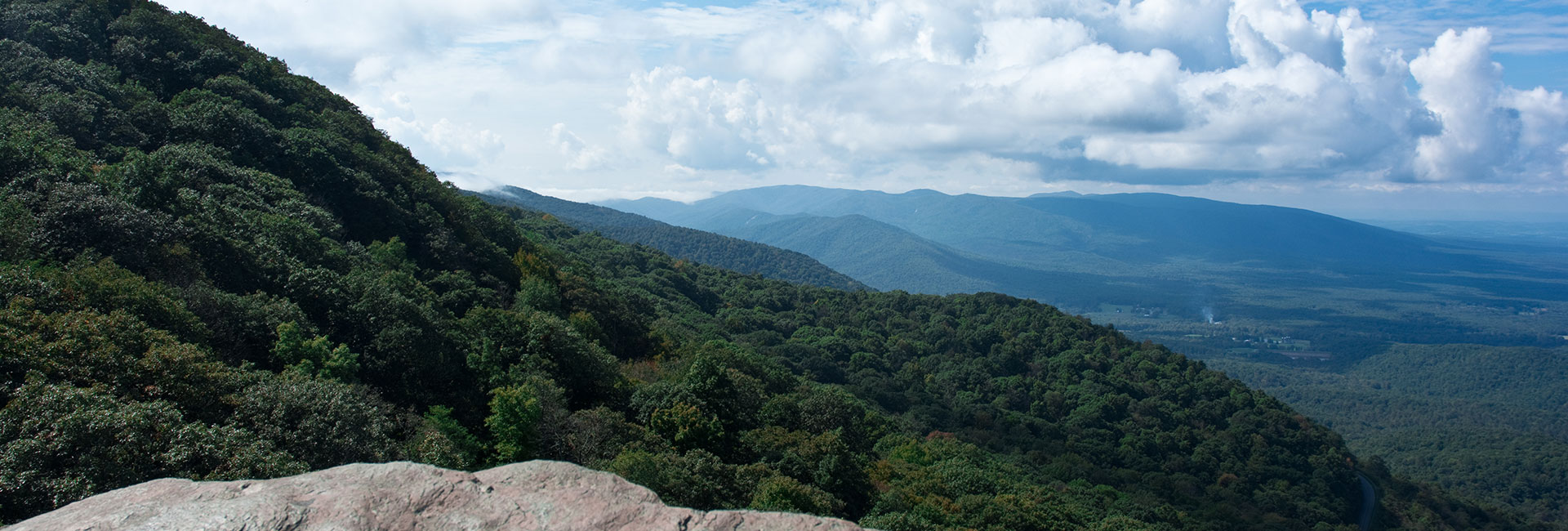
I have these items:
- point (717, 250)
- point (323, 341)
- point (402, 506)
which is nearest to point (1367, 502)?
point (323, 341)

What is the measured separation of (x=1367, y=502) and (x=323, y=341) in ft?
264

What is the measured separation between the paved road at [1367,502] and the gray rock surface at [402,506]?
74.4 m

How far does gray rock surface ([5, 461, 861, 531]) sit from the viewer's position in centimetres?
662

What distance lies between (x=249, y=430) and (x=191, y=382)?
8.03ft

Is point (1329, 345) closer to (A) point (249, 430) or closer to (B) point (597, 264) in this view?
(B) point (597, 264)

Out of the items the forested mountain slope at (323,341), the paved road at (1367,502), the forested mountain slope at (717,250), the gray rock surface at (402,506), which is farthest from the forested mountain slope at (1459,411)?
the gray rock surface at (402,506)

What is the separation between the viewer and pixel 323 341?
20.4m

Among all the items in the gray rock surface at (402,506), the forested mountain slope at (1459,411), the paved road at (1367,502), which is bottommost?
the forested mountain slope at (1459,411)

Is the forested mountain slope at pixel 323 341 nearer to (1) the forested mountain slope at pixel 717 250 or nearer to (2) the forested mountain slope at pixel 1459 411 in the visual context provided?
(2) the forested mountain slope at pixel 1459 411

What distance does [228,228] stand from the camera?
25.1 m

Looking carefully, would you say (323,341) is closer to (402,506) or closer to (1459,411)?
(402,506)

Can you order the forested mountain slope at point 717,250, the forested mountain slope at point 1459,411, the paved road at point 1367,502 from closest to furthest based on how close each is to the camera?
the paved road at point 1367,502, the forested mountain slope at point 1459,411, the forested mountain slope at point 717,250

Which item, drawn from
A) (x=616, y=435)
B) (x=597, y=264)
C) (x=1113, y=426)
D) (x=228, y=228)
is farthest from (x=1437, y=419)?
(x=228, y=228)

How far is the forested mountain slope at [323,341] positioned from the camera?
13.9 metres
